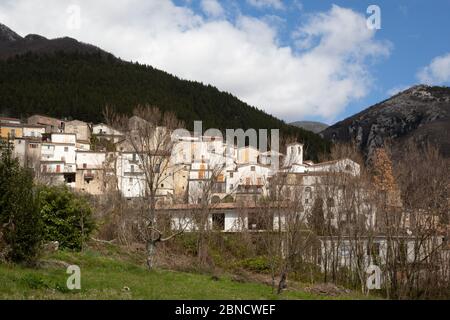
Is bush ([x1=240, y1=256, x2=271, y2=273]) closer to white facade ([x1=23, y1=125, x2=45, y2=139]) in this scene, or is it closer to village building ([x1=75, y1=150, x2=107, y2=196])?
village building ([x1=75, y1=150, x2=107, y2=196])

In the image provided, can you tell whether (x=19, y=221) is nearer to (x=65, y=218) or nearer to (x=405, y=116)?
(x=65, y=218)

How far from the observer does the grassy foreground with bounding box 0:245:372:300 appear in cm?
1252

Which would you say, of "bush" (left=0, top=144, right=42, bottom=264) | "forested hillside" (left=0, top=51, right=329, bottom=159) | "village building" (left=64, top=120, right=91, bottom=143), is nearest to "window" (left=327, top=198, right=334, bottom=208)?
"bush" (left=0, top=144, right=42, bottom=264)

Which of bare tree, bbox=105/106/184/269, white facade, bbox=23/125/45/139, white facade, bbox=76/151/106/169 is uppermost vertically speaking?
white facade, bbox=23/125/45/139

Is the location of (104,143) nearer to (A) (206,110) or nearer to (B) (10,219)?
(A) (206,110)

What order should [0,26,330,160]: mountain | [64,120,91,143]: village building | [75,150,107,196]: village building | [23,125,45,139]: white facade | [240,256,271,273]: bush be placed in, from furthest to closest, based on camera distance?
[0,26,330,160]: mountain < [64,120,91,143]: village building < [23,125,45,139]: white facade < [75,150,107,196]: village building < [240,256,271,273]: bush

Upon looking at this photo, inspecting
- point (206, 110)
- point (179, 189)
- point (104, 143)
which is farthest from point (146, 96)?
point (179, 189)

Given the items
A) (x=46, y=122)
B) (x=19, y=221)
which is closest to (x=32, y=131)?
(x=46, y=122)

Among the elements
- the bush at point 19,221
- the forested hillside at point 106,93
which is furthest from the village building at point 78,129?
the bush at point 19,221

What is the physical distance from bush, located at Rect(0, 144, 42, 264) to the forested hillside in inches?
3997

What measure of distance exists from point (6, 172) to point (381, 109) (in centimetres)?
19201

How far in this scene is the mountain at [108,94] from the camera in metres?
131

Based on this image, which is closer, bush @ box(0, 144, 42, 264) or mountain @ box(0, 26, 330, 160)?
bush @ box(0, 144, 42, 264)

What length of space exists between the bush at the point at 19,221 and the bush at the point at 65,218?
929 centimetres
